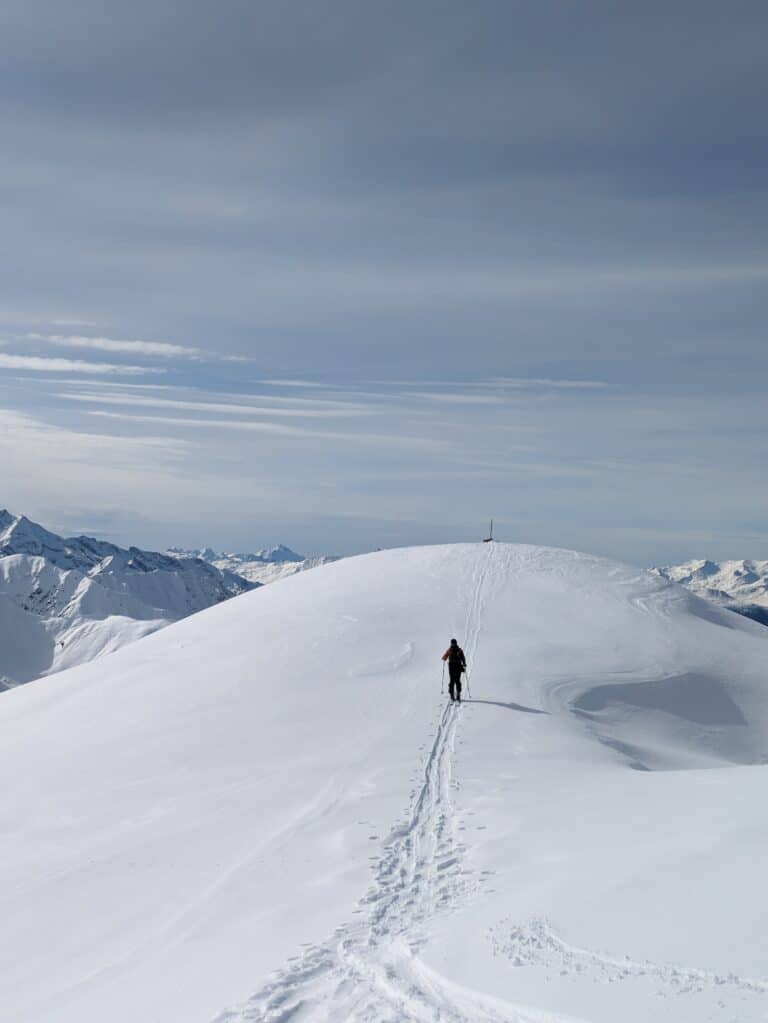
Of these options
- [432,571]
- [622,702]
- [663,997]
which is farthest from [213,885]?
[432,571]

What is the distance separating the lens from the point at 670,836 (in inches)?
430

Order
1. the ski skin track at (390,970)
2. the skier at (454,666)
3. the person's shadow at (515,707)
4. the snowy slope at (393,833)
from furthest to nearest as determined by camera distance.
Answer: the skier at (454,666) < the person's shadow at (515,707) < the snowy slope at (393,833) < the ski skin track at (390,970)

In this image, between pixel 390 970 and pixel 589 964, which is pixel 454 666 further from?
pixel 589 964

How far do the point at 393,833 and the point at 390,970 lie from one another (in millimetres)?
5038

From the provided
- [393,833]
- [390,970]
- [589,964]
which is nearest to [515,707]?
[393,833]

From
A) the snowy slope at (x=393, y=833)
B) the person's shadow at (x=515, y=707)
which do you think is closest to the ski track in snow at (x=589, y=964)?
the snowy slope at (x=393, y=833)

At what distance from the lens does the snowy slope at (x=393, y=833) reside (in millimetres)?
7570

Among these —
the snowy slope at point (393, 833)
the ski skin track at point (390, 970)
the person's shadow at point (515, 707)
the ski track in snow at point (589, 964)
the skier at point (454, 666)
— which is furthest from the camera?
the skier at point (454, 666)

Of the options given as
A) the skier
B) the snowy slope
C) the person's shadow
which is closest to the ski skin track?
the snowy slope

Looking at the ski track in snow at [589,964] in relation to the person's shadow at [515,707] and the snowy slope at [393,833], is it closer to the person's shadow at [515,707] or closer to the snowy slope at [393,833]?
the snowy slope at [393,833]

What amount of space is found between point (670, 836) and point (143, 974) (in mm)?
6742

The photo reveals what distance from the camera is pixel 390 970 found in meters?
7.89

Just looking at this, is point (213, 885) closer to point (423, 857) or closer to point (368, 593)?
point (423, 857)

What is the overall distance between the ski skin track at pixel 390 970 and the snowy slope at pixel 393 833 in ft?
0.10
